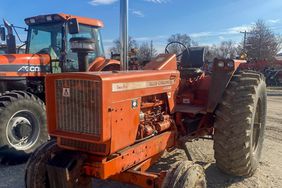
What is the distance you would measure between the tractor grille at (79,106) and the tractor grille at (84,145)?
150 mm

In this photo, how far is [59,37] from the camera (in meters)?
7.11

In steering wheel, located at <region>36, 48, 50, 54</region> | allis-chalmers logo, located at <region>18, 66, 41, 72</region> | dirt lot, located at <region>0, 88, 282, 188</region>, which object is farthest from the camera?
steering wheel, located at <region>36, 48, 50, 54</region>

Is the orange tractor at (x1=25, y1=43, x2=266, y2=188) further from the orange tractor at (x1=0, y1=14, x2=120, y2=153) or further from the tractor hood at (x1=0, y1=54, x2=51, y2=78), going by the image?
the tractor hood at (x1=0, y1=54, x2=51, y2=78)

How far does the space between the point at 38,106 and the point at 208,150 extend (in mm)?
3235

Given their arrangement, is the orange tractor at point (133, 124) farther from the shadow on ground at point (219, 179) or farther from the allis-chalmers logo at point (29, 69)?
the allis-chalmers logo at point (29, 69)

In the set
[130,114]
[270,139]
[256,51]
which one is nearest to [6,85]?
[130,114]

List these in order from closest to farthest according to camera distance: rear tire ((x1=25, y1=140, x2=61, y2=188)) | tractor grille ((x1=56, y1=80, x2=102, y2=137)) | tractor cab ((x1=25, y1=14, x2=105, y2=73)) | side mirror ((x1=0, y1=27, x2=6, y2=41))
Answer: tractor grille ((x1=56, y1=80, x2=102, y2=137)), rear tire ((x1=25, y1=140, x2=61, y2=188)), tractor cab ((x1=25, y1=14, x2=105, y2=73)), side mirror ((x1=0, y1=27, x2=6, y2=41))

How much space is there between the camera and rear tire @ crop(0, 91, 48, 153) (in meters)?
5.73

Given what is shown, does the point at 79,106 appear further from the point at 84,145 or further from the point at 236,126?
the point at 236,126

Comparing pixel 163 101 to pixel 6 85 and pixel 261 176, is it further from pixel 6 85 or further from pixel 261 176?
pixel 6 85

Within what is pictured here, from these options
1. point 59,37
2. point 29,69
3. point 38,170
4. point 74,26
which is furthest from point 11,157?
point 59,37

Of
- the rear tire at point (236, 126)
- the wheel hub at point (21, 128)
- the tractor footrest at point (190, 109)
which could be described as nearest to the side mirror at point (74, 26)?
the wheel hub at point (21, 128)

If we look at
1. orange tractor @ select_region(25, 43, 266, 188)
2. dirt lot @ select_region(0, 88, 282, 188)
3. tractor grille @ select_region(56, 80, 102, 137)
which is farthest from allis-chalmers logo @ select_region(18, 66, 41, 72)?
tractor grille @ select_region(56, 80, 102, 137)

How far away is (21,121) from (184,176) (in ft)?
12.2
